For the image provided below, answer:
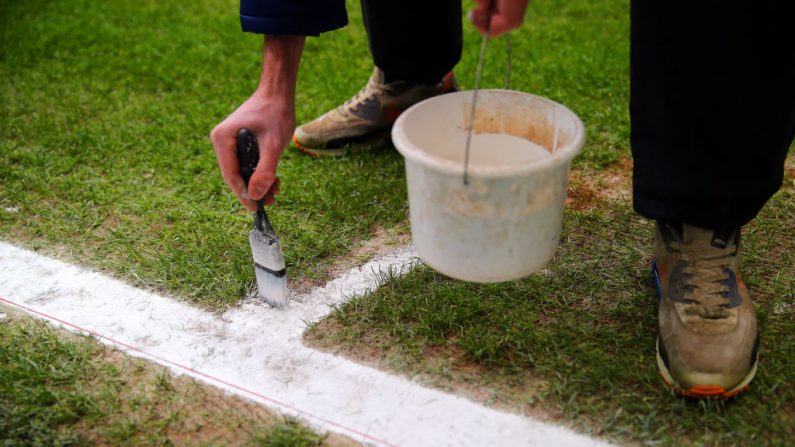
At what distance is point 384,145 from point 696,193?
1.45 m

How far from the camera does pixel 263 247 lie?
1889 millimetres

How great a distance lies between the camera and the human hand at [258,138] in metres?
1.73

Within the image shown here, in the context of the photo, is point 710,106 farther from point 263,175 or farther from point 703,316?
point 263,175

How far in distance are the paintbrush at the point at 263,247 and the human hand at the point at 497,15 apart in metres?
0.61

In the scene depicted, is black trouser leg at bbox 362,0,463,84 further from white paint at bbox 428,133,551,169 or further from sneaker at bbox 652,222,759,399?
sneaker at bbox 652,222,759,399

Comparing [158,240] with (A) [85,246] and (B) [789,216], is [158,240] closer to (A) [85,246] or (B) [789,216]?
(A) [85,246]

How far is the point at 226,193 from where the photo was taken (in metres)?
2.53

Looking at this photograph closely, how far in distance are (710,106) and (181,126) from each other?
2149mm

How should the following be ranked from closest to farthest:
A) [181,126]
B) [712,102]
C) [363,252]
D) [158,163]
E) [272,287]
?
[712,102], [272,287], [363,252], [158,163], [181,126]

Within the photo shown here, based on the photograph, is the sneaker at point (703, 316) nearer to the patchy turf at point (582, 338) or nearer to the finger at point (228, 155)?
the patchy turf at point (582, 338)

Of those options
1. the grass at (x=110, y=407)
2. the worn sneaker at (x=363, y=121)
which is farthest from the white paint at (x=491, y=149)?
the worn sneaker at (x=363, y=121)

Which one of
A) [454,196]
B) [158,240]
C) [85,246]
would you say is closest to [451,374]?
[454,196]

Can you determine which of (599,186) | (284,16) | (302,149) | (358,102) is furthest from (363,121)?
(284,16)

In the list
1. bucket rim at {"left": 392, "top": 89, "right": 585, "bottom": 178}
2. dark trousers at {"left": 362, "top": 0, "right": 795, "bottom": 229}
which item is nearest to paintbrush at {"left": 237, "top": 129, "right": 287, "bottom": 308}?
→ bucket rim at {"left": 392, "top": 89, "right": 585, "bottom": 178}
